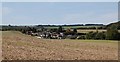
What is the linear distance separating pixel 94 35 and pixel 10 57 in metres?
50.1

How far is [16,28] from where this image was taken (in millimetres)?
52375

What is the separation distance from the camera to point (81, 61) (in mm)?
17406

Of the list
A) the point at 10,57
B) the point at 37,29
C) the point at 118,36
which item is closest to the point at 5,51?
the point at 10,57

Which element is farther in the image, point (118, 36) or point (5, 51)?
point (118, 36)

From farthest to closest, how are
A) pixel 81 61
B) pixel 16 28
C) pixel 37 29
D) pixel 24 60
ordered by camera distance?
pixel 37 29, pixel 16 28, pixel 81 61, pixel 24 60

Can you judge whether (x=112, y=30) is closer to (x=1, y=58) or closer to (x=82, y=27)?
(x=82, y=27)

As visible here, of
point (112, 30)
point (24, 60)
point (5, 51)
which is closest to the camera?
point (24, 60)

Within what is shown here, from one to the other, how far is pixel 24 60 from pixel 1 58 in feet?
4.40

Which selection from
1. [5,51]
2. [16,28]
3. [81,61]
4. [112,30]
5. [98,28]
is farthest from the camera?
[98,28]

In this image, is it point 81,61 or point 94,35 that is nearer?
point 81,61

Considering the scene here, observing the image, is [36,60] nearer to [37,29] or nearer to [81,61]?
[81,61]

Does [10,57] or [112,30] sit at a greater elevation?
[10,57]

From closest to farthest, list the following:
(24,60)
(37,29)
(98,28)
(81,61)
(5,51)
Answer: (24,60) < (81,61) < (5,51) < (37,29) < (98,28)

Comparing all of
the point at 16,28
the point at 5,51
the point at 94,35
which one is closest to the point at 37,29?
the point at 16,28
